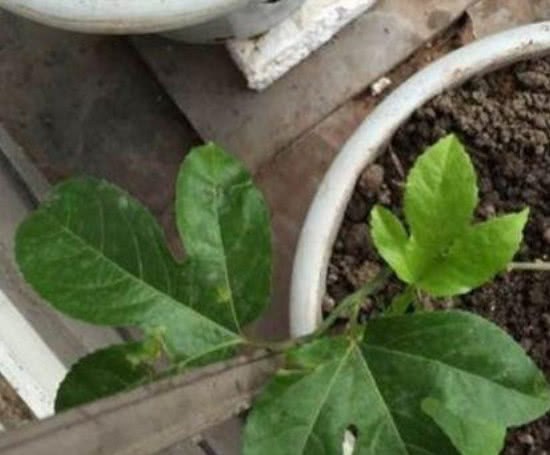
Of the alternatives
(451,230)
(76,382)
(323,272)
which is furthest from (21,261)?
(323,272)

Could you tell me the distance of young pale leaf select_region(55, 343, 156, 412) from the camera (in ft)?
2.95

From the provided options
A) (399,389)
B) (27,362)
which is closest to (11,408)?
(27,362)

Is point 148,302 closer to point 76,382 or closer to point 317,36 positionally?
point 76,382

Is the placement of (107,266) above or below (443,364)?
above

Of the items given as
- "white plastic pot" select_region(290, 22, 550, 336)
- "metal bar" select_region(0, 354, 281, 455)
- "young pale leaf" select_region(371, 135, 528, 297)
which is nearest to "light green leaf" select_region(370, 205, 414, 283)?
"young pale leaf" select_region(371, 135, 528, 297)

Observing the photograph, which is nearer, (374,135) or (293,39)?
(374,135)

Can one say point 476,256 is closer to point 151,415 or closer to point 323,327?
point 323,327

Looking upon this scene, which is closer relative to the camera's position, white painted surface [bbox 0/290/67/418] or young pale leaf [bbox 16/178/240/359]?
young pale leaf [bbox 16/178/240/359]

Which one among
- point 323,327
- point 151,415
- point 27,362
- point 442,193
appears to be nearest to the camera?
point 151,415

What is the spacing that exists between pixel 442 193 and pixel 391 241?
2.2 inches

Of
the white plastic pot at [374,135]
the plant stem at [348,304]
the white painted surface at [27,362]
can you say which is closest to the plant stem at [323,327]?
the plant stem at [348,304]

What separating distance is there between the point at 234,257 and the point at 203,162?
7cm

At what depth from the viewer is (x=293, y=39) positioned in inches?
55.2

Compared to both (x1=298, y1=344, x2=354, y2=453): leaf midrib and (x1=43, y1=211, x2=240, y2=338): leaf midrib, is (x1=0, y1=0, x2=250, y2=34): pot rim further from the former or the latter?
(x1=298, y1=344, x2=354, y2=453): leaf midrib
